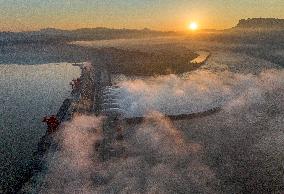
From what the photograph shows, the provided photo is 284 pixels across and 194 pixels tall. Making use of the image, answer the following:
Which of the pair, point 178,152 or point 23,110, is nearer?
point 178,152

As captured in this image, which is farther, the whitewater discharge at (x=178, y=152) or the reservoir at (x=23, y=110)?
the reservoir at (x=23, y=110)

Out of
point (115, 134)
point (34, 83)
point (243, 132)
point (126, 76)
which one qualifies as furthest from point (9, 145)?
point (126, 76)

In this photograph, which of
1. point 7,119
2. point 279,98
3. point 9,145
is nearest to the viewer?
point 9,145

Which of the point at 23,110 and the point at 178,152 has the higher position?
the point at 23,110

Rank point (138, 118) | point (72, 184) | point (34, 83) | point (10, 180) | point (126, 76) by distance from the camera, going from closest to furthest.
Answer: point (72, 184), point (10, 180), point (138, 118), point (34, 83), point (126, 76)

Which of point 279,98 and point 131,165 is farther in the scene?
point 279,98

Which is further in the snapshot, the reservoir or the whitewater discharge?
the reservoir

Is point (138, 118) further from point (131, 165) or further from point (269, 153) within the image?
point (269, 153)
